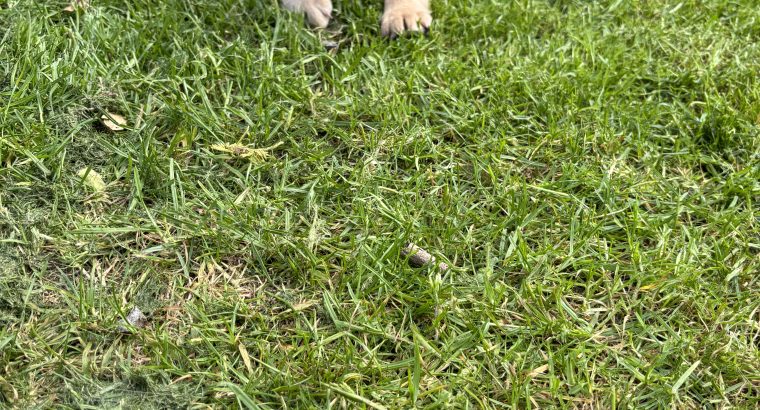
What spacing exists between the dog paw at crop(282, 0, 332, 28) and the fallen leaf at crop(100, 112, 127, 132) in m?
0.94

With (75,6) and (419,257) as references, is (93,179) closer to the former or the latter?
(75,6)

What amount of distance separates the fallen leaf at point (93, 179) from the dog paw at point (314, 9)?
118 centimetres

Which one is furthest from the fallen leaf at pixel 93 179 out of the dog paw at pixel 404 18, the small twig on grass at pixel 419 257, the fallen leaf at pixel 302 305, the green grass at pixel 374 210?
the dog paw at pixel 404 18

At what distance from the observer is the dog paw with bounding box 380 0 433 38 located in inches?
131

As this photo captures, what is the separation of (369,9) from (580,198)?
131cm

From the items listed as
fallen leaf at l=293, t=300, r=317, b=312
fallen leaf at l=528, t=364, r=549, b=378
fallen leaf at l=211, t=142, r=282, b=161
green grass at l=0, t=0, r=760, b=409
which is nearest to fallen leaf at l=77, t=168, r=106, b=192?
green grass at l=0, t=0, r=760, b=409

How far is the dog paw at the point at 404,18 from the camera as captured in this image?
3.33 meters

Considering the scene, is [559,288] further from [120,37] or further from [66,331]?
[120,37]

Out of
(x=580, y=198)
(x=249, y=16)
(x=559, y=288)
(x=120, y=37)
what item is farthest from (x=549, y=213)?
(x=120, y=37)

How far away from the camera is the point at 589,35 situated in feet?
11.2

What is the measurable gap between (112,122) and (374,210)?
1040mm

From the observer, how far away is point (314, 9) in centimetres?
334

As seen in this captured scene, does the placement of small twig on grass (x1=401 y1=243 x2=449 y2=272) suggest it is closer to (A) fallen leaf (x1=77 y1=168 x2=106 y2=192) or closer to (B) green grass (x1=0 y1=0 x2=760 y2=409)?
(B) green grass (x1=0 y1=0 x2=760 y2=409)

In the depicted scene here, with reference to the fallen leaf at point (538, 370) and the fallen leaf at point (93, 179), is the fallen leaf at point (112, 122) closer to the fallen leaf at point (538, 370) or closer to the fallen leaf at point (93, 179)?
the fallen leaf at point (93, 179)
